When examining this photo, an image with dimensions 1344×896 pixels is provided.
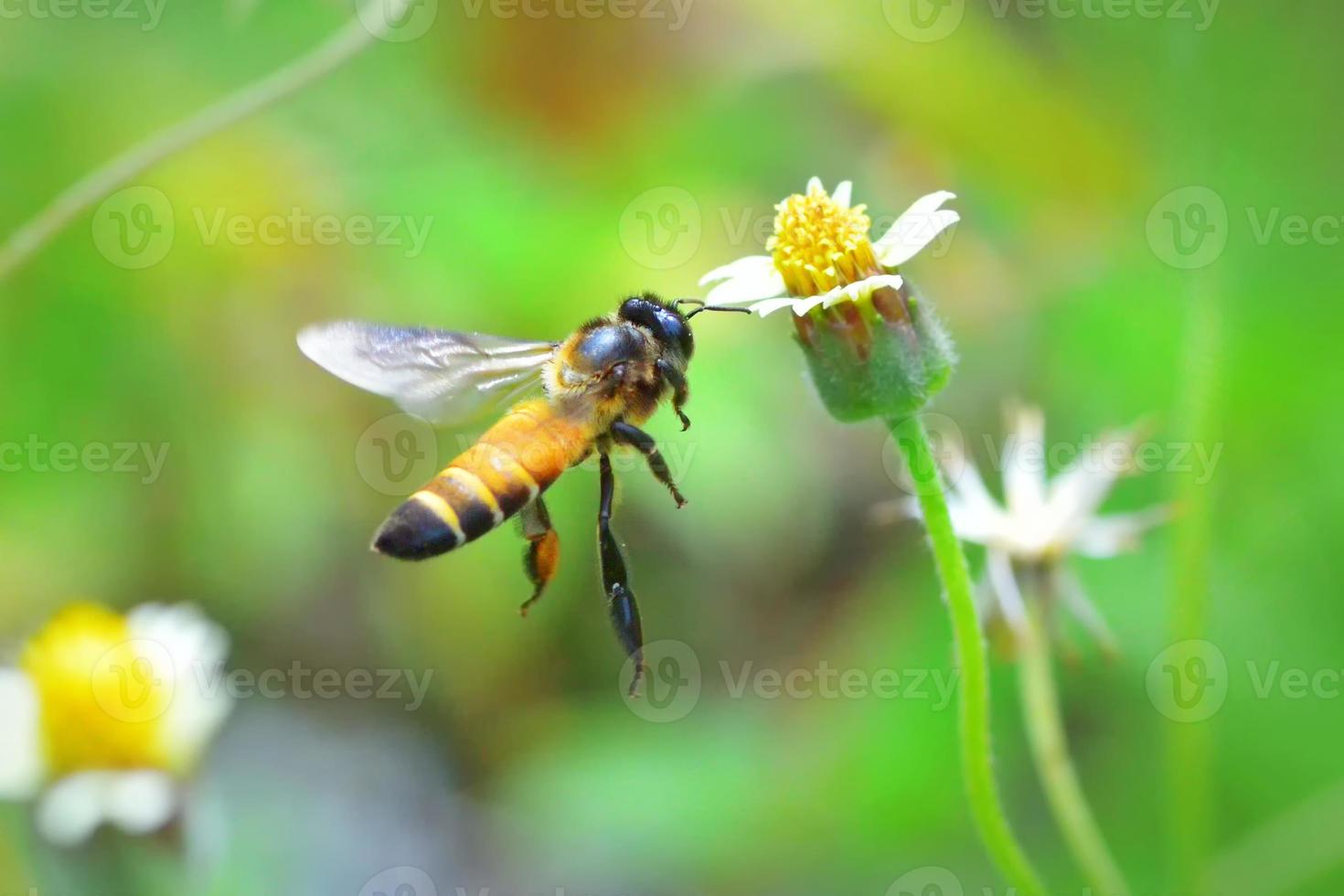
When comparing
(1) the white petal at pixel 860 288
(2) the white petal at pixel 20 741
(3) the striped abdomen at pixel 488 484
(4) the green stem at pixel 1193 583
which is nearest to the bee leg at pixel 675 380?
(3) the striped abdomen at pixel 488 484

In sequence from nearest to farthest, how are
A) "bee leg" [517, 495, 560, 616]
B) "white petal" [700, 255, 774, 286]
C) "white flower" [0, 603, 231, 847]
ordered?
"white petal" [700, 255, 774, 286], "bee leg" [517, 495, 560, 616], "white flower" [0, 603, 231, 847]

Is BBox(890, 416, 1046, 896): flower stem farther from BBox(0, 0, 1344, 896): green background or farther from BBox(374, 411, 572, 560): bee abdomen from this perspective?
BBox(0, 0, 1344, 896): green background

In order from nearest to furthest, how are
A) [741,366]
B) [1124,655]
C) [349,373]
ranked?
1. [349,373]
2. [1124,655]
3. [741,366]

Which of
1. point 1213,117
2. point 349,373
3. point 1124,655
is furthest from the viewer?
point 1124,655

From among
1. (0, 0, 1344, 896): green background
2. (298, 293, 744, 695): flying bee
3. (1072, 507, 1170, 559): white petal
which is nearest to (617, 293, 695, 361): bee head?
(298, 293, 744, 695): flying bee

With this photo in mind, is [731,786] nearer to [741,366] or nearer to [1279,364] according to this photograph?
[741,366]

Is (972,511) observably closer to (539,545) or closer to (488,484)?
(539,545)

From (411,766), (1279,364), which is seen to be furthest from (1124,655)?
(411,766)

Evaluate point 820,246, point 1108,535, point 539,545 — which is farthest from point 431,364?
point 1108,535
